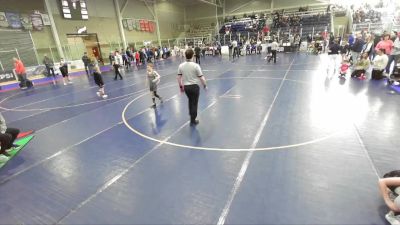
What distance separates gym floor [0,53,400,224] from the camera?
120 inches

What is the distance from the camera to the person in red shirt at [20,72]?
13797mm

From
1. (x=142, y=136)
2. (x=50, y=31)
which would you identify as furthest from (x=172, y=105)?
(x=50, y=31)

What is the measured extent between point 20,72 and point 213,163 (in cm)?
1506

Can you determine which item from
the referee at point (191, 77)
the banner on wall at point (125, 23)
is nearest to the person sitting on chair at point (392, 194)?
the referee at point (191, 77)

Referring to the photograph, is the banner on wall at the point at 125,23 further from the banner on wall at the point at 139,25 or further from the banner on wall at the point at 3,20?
the banner on wall at the point at 3,20

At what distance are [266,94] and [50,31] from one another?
1928 cm

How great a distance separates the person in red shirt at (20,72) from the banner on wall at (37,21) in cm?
568

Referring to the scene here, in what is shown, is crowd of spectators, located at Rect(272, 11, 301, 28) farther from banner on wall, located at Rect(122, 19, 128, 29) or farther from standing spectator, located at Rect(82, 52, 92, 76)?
standing spectator, located at Rect(82, 52, 92, 76)

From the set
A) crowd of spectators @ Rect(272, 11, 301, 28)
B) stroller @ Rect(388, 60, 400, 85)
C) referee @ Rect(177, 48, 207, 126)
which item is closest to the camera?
referee @ Rect(177, 48, 207, 126)

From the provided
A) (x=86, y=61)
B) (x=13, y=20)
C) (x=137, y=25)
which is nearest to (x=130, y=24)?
(x=137, y=25)

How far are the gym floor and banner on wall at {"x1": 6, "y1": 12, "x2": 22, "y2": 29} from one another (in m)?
13.3

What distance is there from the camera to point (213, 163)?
415 centimetres

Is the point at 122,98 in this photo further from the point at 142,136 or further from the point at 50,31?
the point at 50,31

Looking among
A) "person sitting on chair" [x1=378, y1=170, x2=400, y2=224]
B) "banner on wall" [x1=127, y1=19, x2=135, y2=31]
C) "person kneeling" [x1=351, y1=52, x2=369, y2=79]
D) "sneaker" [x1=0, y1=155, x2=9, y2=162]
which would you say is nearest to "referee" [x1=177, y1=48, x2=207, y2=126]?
"person sitting on chair" [x1=378, y1=170, x2=400, y2=224]
